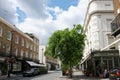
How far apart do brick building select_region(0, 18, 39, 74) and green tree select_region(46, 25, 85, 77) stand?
915 cm

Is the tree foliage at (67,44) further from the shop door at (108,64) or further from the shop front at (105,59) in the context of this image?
the shop door at (108,64)

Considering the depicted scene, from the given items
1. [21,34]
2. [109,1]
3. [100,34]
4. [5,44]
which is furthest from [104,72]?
[21,34]

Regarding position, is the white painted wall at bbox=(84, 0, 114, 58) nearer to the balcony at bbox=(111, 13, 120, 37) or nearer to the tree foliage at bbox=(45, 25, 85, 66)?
the tree foliage at bbox=(45, 25, 85, 66)

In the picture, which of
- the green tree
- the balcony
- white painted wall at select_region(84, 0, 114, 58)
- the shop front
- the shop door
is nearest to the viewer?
the balcony

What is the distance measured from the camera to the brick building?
34.9 m

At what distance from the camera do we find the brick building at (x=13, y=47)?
114 feet

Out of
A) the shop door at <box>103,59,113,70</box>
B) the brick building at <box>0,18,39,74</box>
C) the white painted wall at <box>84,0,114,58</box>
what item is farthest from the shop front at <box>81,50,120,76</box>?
the brick building at <box>0,18,39,74</box>

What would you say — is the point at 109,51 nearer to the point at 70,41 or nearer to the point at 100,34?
the point at 100,34

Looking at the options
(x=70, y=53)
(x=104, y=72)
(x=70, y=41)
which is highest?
(x=70, y=41)

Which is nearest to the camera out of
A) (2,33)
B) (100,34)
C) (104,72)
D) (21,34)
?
(104,72)

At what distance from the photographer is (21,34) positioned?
47.0 meters

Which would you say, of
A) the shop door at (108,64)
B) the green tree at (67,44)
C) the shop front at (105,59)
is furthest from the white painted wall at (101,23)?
the green tree at (67,44)

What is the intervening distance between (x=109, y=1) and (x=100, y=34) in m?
6.25

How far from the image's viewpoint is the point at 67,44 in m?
26.6
